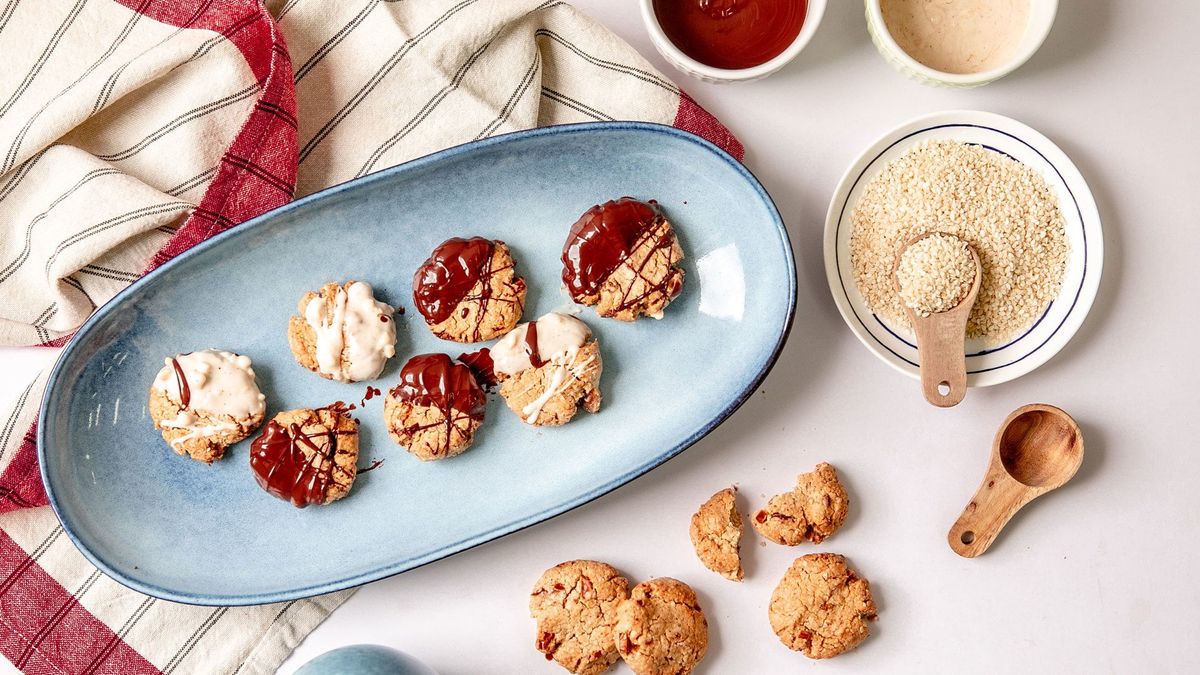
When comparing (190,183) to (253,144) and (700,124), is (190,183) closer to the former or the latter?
(253,144)

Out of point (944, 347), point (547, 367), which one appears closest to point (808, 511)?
point (944, 347)

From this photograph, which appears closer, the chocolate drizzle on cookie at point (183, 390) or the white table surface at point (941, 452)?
the chocolate drizzle on cookie at point (183, 390)

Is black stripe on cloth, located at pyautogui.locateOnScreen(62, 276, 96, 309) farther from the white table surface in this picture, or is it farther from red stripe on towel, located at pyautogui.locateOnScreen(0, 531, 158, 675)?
red stripe on towel, located at pyautogui.locateOnScreen(0, 531, 158, 675)

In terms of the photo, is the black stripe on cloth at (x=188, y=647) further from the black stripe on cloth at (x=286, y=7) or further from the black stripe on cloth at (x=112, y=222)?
the black stripe on cloth at (x=286, y=7)

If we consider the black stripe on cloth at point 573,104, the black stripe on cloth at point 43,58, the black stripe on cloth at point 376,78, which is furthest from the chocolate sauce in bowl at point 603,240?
the black stripe on cloth at point 43,58

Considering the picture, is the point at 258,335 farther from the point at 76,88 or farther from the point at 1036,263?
the point at 1036,263

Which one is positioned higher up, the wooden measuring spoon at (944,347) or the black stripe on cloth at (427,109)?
the black stripe on cloth at (427,109)

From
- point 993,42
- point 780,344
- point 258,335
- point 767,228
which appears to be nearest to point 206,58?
point 258,335
